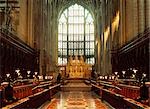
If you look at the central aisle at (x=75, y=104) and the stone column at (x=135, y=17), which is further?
the stone column at (x=135, y=17)

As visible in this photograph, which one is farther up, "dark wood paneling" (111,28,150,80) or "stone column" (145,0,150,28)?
"stone column" (145,0,150,28)

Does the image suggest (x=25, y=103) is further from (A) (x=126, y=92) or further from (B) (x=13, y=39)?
(B) (x=13, y=39)

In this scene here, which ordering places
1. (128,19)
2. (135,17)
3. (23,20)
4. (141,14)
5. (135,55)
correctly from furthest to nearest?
(128,19) < (23,20) < (135,17) < (141,14) < (135,55)

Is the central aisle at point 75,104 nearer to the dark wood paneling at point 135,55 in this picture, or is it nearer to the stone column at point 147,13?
the dark wood paneling at point 135,55

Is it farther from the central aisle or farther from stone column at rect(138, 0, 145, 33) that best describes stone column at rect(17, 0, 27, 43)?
the central aisle

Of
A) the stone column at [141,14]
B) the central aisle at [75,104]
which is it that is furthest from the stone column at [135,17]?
the central aisle at [75,104]

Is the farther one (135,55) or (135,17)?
(135,17)

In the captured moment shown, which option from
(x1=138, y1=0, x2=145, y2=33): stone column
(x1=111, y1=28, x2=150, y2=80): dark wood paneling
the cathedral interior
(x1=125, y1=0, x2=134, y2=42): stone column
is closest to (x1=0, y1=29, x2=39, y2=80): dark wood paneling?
the cathedral interior

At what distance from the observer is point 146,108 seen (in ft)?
27.3

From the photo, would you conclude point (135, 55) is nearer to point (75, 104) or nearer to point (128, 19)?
point (128, 19)

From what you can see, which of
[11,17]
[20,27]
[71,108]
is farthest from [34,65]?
[71,108]

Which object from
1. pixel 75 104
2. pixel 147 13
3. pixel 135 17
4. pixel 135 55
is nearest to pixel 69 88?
pixel 135 17

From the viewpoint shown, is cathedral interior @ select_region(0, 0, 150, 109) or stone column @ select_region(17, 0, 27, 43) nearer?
cathedral interior @ select_region(0, 0, 150, 109)

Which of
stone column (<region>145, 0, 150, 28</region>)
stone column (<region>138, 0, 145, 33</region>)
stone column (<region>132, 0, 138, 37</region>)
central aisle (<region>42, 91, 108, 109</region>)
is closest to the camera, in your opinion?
central aisle (<region>42, 91, 108, 109</region>)
